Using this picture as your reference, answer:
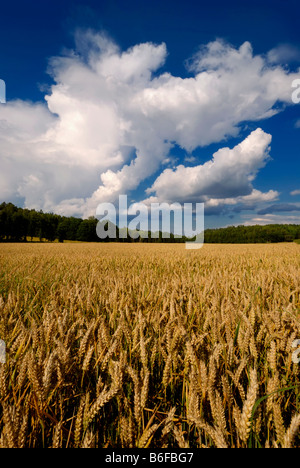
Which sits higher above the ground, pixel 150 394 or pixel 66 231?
pixel 66 231

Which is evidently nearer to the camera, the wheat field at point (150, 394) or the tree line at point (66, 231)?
the wheat field at point (150, 394)

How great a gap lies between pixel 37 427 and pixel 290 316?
1.57 meters

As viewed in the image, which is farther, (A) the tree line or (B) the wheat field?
(A) the tree line

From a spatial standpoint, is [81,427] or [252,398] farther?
[81,427]

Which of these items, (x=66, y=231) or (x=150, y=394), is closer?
(x=150, y=394)

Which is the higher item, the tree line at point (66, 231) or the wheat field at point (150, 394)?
the tree line at point (66, 231)

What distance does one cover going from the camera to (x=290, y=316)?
1.58 m

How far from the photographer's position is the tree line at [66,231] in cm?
7050

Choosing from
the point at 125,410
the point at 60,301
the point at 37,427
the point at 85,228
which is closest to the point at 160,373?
the point at 125,410

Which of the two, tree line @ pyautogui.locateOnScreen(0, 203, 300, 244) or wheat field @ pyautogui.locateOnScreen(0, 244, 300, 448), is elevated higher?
tree line @ pyautogui.locateOnScreen(0, 203, 300, 244)

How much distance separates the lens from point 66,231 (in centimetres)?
8294

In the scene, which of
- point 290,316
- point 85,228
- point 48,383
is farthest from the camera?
point 85,228

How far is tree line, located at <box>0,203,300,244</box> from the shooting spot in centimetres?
7050
